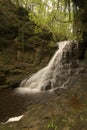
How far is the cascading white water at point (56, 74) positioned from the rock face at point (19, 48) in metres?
1.31

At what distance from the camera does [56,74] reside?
18.1 metres

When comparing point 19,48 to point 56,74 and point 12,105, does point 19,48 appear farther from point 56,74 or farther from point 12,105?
point 12,105

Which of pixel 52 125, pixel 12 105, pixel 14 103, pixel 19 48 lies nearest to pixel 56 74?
pixel 14 103

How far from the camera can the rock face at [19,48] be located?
2014 cm

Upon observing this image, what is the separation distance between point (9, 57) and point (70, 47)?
6.12 metres

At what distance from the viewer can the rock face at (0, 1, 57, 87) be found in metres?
20.1

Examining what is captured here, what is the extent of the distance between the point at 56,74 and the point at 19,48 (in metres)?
6.76

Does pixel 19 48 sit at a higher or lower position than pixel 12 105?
higher

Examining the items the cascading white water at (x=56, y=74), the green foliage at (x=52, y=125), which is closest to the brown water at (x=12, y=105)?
the cascading white water at (x=56, y=74)

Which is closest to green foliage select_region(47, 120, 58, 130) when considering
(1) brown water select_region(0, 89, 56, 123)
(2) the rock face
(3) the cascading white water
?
(1) brown water select_region(0, 89, 56, 123)

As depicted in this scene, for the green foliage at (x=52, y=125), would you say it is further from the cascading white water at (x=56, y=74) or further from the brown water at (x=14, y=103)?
the cascading white water at (x=56, y=74)

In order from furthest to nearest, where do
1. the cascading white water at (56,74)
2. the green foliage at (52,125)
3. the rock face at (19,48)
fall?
the rock face at (19,48)
the cascading white water at (56,74)
the green foliage at (52,125)

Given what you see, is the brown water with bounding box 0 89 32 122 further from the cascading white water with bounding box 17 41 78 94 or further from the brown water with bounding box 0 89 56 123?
the cascading white water with bounding box 17 41 78 94

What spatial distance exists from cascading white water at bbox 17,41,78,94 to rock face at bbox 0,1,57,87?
1310 mm
